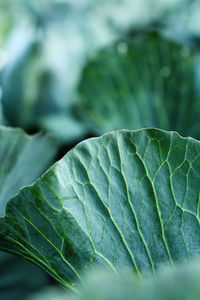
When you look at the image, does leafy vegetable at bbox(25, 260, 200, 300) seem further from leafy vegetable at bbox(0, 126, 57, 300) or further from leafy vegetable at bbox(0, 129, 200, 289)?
leafy vegetable at bbox(0, 126, 57, 300)

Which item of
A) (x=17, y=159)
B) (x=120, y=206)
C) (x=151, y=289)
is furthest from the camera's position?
(x=17, y=159)

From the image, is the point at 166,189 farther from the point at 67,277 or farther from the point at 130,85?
the point at 130,85

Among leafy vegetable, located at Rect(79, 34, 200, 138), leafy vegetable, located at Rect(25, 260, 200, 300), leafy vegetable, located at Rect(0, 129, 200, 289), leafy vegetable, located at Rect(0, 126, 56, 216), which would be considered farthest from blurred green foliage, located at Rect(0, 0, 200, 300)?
leafy vegetable, located at Rect(25, 260, 200, 300)

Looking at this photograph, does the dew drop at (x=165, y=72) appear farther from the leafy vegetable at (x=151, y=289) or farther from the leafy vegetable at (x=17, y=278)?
the leafy vegetable at (x=151, y=289)

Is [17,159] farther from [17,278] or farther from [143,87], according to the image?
[143,87]

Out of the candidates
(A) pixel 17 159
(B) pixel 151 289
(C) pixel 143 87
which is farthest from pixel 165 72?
(B) pixel 151 289
